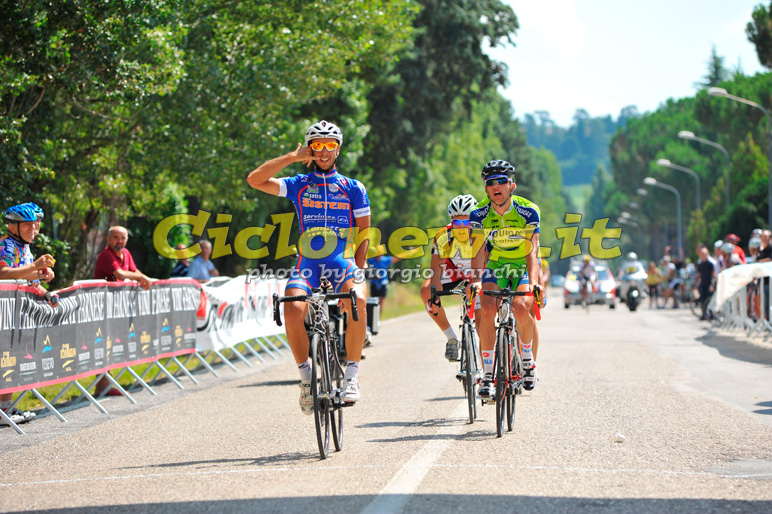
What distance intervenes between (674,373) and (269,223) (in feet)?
69.0

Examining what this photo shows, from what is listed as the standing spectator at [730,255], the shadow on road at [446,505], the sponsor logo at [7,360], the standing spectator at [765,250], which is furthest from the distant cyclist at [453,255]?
the standing spectator at [730,255]

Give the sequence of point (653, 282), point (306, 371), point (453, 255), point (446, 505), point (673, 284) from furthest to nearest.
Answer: point (653, 282), point (673, 284), point (453, 255), point (306, 371), point (446, 505)

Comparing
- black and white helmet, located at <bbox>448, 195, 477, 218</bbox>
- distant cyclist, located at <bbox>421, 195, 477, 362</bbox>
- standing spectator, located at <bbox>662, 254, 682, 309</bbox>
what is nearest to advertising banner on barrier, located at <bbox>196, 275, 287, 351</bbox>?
distant cyclist, located at <bbox>421, 195, 477, 362</bbox>

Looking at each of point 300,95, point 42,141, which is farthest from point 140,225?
point 42,141

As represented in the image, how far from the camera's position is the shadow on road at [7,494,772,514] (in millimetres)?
5395

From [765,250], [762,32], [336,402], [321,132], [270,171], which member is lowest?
[336,402]

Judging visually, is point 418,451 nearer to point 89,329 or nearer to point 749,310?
point 89,329

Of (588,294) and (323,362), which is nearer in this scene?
(323,362)

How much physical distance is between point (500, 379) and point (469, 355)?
3.34 feet

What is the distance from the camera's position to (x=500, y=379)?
8.01 m

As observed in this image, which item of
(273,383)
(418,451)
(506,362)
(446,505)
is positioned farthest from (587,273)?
(446,505)

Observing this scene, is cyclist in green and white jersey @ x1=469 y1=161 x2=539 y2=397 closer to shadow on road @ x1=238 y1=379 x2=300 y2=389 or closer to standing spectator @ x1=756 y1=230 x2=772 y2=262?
shadow on road @ x1=238 y1=379 x2=300 y2=389

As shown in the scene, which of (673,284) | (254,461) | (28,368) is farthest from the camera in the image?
(673,284)

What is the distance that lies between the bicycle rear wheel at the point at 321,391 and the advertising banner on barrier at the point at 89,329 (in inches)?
136
